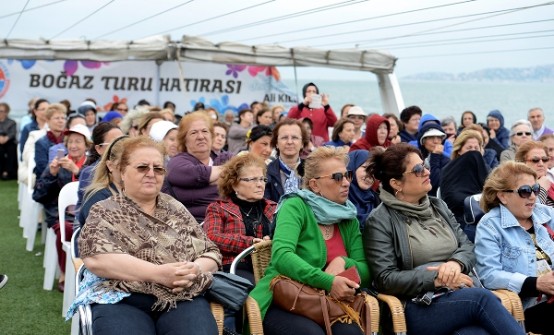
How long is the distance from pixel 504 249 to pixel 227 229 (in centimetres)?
168

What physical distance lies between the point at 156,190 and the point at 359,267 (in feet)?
3.93

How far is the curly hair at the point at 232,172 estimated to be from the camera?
194 inches

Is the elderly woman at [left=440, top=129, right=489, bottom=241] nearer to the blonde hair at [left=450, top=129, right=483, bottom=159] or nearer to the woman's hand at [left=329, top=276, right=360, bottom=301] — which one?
the blonde hair at [left=450, top=129, right=483, bottom=159]

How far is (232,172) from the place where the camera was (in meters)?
4.94

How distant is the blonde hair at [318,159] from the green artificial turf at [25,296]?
2.38m

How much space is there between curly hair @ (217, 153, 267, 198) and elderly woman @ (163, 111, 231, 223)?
521 mm

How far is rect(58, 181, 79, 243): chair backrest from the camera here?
5844mm

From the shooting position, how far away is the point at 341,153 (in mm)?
4441

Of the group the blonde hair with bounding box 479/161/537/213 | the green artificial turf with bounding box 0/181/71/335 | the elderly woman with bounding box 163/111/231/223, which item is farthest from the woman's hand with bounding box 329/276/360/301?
the green artificial turf with bounding box 0/181/71/335

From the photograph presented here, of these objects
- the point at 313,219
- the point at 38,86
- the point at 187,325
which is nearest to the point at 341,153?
the point at 313,219

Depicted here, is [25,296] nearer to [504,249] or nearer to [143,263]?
[143,263]

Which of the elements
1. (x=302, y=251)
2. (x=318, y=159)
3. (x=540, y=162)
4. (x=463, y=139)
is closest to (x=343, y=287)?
(x=302, y=251)

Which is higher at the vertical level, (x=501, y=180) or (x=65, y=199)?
(x=501, y=180)

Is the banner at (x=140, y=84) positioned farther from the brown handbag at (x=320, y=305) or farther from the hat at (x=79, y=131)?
the brown handbag at (x=320, y=305)
